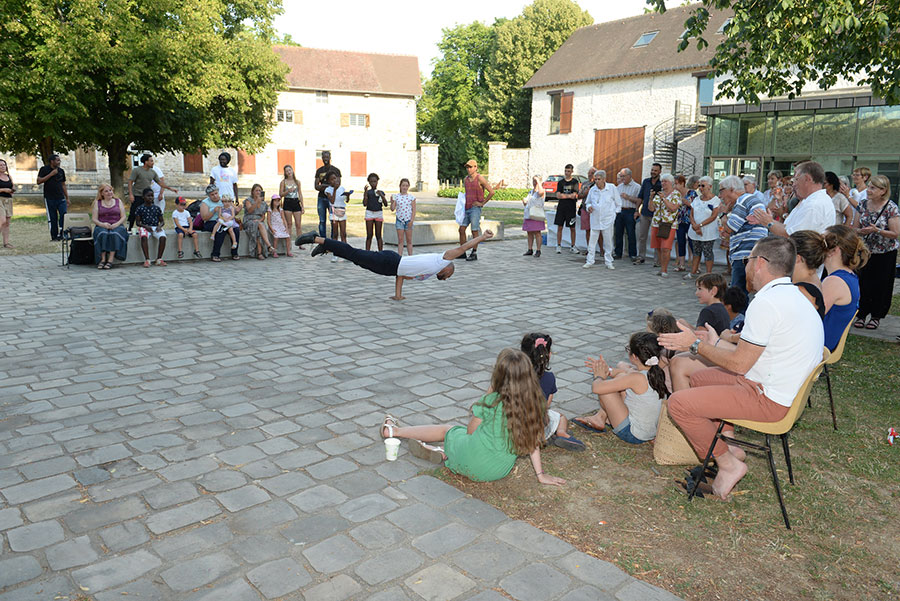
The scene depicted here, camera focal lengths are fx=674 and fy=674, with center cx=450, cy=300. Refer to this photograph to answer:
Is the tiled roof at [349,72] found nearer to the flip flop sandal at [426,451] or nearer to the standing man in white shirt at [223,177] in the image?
the standing man in white shirt at [223,177]

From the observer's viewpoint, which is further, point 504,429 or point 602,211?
point 602,211

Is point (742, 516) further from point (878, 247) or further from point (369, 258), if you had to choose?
point (878, 247)

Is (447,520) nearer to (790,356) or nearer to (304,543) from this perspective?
(304,543)

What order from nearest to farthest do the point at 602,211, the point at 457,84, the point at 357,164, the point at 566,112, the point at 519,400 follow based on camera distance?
1. the point at 519,400
2. the point at 602,211
3. the point at 566,112
4. the point at 357,164
5. the point at 457,84

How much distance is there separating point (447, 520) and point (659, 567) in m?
1.12

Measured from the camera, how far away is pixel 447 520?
369cm

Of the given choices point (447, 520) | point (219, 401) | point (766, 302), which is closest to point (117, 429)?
point (219, 401)

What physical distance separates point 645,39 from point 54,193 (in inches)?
1266

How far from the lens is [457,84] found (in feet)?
188

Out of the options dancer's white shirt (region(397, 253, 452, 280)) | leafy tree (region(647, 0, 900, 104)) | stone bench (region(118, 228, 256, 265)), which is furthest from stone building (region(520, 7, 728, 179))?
dancer's white shirt (region(397, 253, 452, 280))

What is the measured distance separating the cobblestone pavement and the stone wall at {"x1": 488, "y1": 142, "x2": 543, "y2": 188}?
109 feet

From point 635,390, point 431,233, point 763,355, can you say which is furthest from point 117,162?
point 763,355

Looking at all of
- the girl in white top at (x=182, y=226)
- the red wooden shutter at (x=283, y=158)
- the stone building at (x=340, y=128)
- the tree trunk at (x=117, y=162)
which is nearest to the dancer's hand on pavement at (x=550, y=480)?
the girl in white top at (x=182, y=226)

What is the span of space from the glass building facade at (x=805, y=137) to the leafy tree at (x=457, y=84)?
104ft
